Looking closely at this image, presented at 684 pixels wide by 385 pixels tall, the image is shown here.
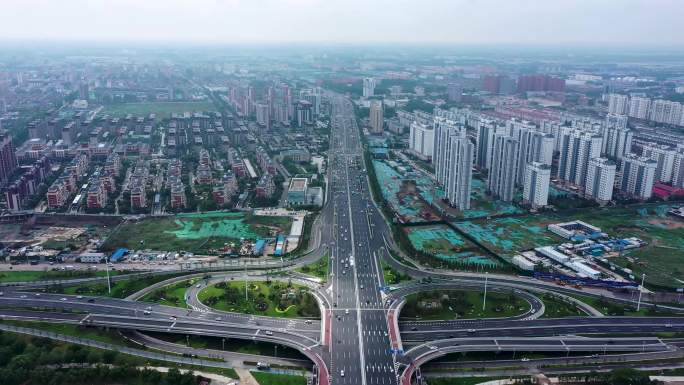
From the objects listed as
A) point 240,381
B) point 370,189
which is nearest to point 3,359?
point 240,381

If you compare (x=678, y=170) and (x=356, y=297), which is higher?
(x=678, y=170)

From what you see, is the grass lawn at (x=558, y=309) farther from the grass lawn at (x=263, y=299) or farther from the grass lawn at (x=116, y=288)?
the grass lawn at (x=116, y=288)

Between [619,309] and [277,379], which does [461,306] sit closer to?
[619,309]

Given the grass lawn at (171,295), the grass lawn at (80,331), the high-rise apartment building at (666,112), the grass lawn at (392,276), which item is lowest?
the grass lawn at (80,331)

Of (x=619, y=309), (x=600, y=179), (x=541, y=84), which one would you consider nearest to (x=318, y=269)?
(x=619, y=309)

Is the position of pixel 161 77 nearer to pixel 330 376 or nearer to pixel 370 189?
pixel 370 189

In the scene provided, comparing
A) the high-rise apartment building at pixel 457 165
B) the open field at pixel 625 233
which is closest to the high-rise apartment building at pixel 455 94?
the high-rise apartment building at pixel 457 165

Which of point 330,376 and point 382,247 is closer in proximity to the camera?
point 330,376
